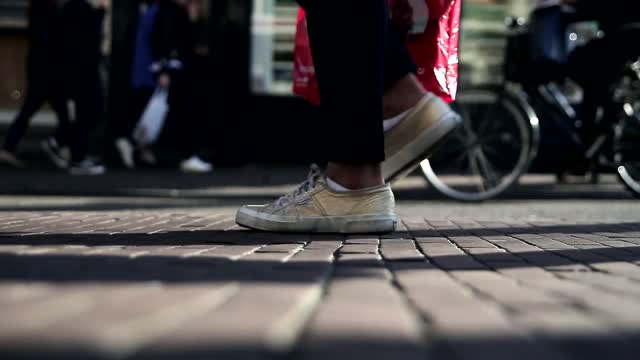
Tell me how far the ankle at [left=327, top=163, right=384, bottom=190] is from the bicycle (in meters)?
3.15

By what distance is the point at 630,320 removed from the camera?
1.73 meters

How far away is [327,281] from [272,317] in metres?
0.51

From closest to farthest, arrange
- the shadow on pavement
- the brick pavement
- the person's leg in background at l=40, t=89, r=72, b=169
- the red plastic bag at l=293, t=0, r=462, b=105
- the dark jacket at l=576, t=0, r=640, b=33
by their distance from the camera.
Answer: the brick pavement
the red plastic bag at l=293, t=0, r=462, b=105
the dark jacket at l=576, t=0, r=640, b=33
the shadow on pavement
the person's leg in background at l=40, t=89, r=72, b=169

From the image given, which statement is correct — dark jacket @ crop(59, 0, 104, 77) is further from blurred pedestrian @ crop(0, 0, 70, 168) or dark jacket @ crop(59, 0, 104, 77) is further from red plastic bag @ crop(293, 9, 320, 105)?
red plastic bag @ crop(293, 9, 320, 105)

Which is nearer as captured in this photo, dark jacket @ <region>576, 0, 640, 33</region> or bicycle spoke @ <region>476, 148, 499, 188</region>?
dark jacket @ <region>576, 0, 640, 33</region>

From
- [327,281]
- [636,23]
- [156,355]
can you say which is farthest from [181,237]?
[636,23]

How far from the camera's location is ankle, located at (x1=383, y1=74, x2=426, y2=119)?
354cm

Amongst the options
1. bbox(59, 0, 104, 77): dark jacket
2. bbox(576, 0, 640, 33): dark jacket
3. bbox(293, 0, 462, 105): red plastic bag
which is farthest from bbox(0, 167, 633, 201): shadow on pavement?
bbox(293, 0, 462, 105): red plastic bag

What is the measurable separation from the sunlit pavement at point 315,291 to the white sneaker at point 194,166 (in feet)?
17.0

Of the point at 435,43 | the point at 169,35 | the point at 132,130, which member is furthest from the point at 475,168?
the point at 132,130

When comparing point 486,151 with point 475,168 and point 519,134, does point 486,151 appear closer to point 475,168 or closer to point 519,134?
point 475,168

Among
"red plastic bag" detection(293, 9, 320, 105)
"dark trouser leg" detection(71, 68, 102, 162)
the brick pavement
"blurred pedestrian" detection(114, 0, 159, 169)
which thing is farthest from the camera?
"blurred pedestrian" detection(114, 0, 159, 169)

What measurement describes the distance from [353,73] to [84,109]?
647cm

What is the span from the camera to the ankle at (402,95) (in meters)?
3.54
